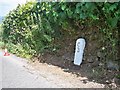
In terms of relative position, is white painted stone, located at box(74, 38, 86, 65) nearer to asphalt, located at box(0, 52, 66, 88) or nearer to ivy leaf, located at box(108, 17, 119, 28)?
asphalt, located at box(0, 52, 66, 88)

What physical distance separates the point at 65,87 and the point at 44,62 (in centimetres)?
338

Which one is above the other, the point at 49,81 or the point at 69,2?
the point at 69,2

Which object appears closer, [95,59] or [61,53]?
[95,59]

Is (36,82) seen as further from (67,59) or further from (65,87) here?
(67,59)

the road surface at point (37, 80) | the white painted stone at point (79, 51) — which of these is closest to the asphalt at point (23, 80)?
the road surface at point (37, 80)

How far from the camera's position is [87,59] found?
6.65 meters

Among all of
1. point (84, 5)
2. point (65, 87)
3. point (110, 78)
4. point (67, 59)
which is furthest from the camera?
point (67, 59)

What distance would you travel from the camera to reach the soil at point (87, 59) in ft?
18.0

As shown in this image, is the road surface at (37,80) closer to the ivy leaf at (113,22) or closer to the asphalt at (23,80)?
the asphalt at (23,80)

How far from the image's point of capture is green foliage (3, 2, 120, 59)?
5738mm

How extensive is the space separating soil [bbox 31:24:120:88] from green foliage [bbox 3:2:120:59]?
0.30 metres

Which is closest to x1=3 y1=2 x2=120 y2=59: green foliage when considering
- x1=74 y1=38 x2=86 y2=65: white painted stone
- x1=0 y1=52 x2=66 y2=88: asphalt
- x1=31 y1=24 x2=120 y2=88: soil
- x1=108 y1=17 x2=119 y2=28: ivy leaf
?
x1=108 y1=17 x2=119 y2=28: ivy leaf

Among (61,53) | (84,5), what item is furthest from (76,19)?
(61,53)

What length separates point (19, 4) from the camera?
44.9 feet
